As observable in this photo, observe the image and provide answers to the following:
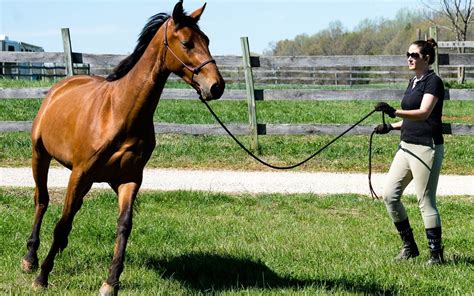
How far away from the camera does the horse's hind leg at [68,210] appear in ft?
17.7

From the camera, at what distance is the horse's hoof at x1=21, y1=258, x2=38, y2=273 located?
5.97 meters

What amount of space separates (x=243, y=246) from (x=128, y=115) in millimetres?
2162

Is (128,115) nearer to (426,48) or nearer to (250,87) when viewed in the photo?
(426,48)

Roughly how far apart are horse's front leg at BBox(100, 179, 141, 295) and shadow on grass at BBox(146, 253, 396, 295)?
1.98ft

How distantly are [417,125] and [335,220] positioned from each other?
222 centimetres

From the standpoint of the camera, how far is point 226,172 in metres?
11.6

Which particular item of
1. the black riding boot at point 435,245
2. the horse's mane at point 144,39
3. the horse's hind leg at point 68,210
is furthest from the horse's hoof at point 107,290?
the black riding boot at point 435,245

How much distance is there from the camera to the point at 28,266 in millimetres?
6008

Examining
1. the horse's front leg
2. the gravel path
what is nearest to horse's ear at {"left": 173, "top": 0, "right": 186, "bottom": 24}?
the horse's front leg

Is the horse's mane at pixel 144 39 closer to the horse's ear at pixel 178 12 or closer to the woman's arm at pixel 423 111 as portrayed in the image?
the horse's ear at pixel 178 12

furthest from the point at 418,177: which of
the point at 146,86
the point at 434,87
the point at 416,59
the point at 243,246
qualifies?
the point at 146,86

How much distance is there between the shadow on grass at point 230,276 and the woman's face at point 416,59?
2.01 m

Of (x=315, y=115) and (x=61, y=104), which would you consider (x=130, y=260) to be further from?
(x=315, y=115)

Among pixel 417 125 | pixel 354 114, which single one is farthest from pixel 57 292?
pixel 354 114
